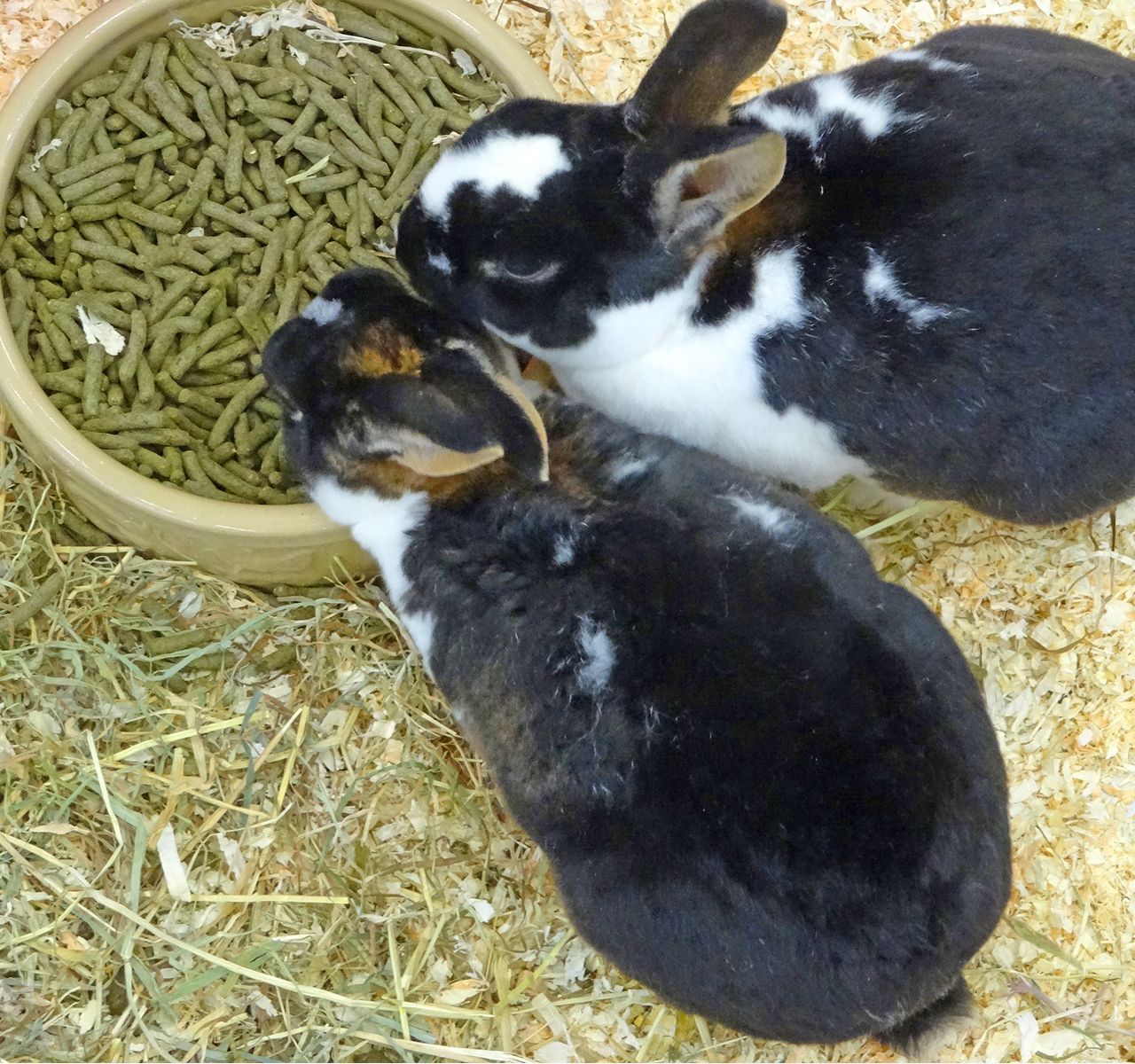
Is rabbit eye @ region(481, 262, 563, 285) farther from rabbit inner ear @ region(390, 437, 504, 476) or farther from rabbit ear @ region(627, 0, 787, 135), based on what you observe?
rabbit inner ear @ region(390, 437, 504, 476)

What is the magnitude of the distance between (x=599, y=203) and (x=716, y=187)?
254 millimetres

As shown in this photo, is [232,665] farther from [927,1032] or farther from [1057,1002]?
[1057,1002]

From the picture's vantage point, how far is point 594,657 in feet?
6.82

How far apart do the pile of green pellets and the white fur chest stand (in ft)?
2.45

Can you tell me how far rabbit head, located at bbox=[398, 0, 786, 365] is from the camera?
225 cm

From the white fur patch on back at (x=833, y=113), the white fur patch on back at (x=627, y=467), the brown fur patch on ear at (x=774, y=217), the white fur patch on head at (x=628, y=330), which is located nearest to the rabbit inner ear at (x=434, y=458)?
the white fur patch on back at (x=627, y=467)

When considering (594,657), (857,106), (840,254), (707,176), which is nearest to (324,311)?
(707,176)

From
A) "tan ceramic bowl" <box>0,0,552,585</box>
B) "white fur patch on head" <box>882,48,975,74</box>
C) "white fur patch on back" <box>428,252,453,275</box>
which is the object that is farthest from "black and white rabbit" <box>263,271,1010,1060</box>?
"white fur patch on head" <box>882,48,975,74</box>

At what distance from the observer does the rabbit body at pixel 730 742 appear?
1.91m

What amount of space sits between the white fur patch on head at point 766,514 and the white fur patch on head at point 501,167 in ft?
2.61

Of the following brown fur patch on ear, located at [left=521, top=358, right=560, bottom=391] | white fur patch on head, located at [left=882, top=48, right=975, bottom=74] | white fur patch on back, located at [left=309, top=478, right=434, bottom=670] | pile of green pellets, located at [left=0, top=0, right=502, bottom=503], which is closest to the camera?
white fur patch on back, located at [left=309, top=478, right=434, bottom=670]

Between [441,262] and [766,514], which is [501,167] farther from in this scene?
[766,514]

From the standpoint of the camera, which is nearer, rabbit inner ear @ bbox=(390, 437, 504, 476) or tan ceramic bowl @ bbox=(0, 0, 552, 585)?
rabbit inner ear @ bbox=(390, 437, 504, 476)

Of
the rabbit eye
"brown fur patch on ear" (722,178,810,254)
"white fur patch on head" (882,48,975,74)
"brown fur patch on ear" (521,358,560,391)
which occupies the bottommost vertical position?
"brown fur patch on ear" (521,358,560,391)
